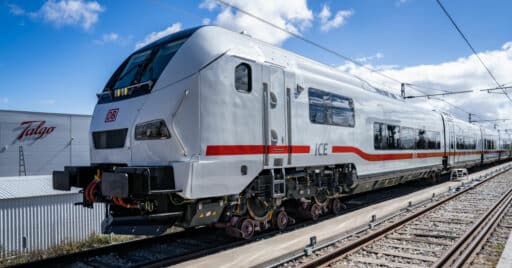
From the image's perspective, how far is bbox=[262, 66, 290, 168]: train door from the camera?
7250mm

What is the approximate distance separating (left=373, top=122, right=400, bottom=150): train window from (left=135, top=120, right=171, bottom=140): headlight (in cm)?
705

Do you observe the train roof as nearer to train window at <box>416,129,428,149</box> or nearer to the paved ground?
the paved ground

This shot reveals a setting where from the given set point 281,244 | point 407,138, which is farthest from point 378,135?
point 281,244

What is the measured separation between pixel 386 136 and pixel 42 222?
10673mm

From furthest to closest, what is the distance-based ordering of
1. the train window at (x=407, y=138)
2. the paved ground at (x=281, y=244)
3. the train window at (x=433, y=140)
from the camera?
the train window at (x=433, y=140)
the train window at (x=407, y=138)
the paved ground at (x=281, y=244)

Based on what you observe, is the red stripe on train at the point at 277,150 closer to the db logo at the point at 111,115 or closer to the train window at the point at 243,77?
the train window at the point at 243,77

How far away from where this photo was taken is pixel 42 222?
11.8 meters

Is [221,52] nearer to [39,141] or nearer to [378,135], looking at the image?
[378,135]

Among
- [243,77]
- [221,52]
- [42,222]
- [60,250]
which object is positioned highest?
[221,52]

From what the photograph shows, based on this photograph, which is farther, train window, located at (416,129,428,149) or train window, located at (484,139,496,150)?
train window, located at (484,139,496,150)

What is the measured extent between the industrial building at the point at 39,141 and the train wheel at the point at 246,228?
20949 millimetres

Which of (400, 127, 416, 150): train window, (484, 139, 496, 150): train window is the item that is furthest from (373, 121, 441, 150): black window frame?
(484, 139, 496, 150): train window

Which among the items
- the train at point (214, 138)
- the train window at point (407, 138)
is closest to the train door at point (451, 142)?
the train window at point (407, 138)

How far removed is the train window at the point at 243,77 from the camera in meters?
6.82
